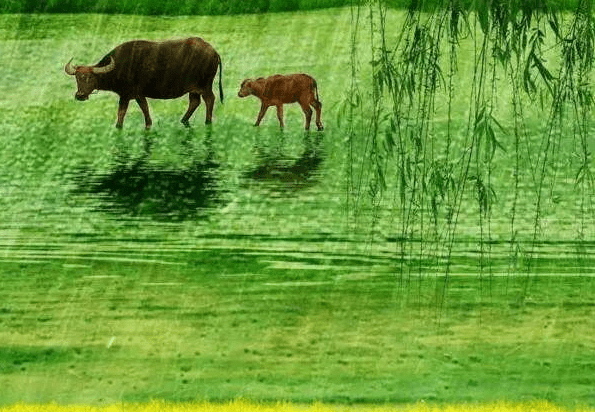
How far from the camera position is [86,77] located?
6445 millimetres

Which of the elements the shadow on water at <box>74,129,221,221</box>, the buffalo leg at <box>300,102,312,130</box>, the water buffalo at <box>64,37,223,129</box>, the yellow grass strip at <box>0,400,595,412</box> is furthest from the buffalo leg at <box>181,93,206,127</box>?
the yellow grass strip at <box>0,400,595,412</box>

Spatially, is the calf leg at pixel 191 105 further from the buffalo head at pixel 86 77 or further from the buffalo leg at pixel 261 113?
the buffalo head at pixel 86 77

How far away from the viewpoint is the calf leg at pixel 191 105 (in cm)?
613

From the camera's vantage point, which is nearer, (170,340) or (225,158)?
(170,340)

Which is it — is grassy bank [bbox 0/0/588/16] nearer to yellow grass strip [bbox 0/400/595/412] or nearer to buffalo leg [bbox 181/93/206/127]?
buffalo leg [bbox 181/93/206/127]

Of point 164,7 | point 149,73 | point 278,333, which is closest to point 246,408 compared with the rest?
point 278,333

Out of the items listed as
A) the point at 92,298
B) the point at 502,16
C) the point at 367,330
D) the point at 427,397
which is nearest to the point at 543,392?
the point at 427,397

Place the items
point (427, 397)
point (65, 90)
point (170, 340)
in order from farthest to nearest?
point (65, 90)
point (170, 340)
point (427, 397)

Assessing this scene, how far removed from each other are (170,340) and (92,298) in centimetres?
44

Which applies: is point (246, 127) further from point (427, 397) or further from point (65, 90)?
point (427, 397)

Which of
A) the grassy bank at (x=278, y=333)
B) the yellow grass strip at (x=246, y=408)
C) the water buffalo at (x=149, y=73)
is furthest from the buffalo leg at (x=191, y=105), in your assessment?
the yellow grass strip at (x=246, y=408)

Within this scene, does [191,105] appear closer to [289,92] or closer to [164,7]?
[164,7]

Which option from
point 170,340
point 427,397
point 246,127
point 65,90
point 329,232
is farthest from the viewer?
point 65,90

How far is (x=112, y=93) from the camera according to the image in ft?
21.9
